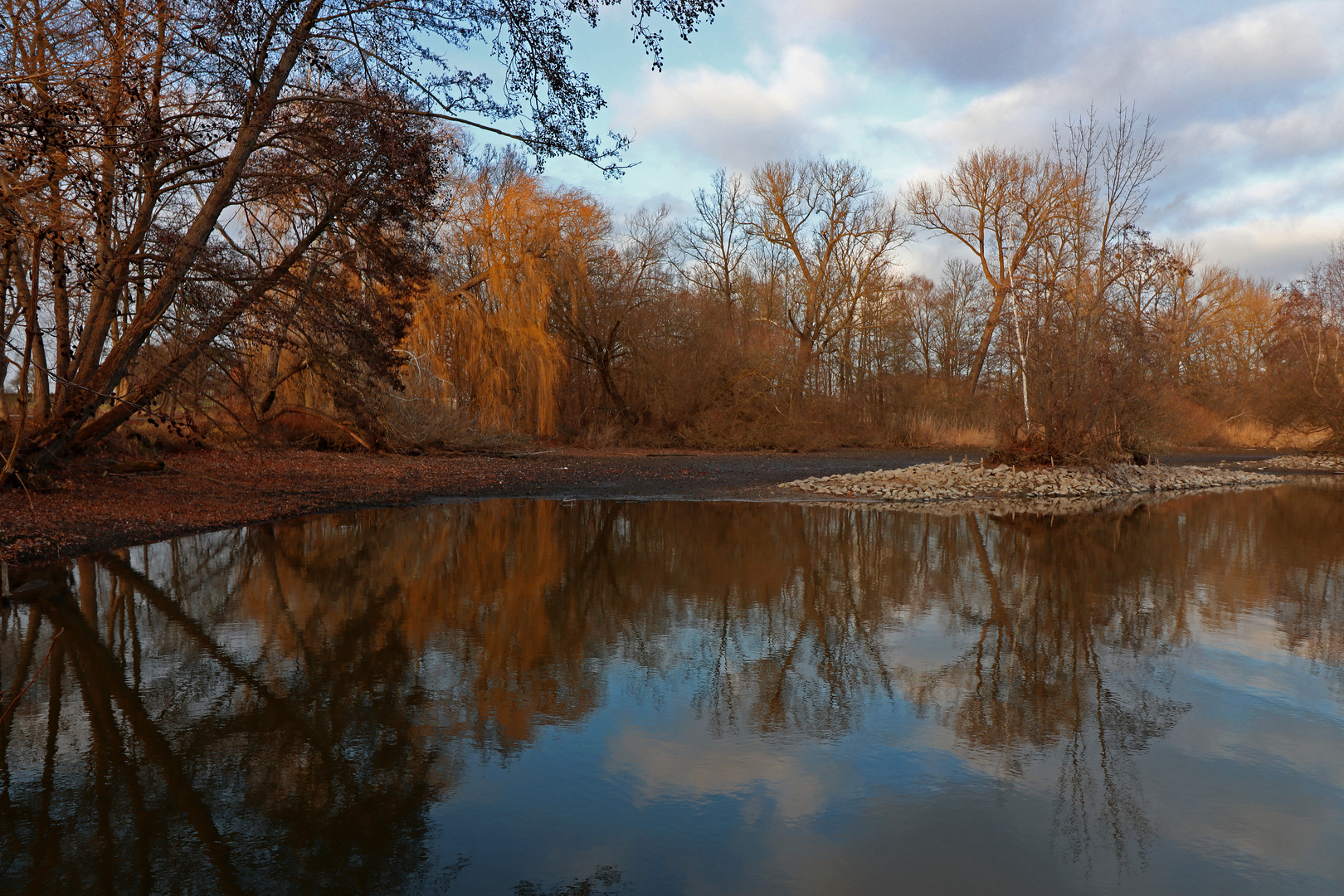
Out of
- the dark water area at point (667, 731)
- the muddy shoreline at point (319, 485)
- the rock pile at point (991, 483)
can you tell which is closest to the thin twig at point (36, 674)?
the dark water area at point (667, 731)

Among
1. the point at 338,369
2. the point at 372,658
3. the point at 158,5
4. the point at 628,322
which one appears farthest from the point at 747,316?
the point at 372,658

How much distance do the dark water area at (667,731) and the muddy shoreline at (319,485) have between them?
1617 mm

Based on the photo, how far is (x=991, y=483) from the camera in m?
18.8

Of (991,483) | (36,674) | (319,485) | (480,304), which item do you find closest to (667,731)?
(36,674)

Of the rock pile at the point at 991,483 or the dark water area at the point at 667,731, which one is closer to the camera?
the dark water area at the point at 667,731

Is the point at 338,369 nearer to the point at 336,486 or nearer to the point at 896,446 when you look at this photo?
the point at 336,486

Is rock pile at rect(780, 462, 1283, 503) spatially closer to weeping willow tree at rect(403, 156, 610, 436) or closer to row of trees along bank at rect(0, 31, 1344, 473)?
row of trees along bank at rect(0, 31, 1344, 473)

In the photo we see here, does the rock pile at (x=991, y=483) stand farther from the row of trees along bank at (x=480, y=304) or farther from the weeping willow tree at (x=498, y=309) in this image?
the weeping willow tree at (x=498, y=309)

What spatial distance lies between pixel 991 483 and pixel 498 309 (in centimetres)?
1670

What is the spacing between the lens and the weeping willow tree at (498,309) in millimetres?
27312

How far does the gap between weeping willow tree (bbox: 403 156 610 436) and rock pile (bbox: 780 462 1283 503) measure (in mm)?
11816

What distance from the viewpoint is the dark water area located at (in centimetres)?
339

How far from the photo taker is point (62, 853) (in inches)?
131

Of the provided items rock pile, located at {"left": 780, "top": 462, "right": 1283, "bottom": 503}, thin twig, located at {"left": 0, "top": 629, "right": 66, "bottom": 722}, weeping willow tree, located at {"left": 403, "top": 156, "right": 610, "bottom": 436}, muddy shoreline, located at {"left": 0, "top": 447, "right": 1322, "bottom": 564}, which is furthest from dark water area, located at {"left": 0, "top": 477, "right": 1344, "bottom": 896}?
weeping willow tree, located at {"left": 403, "top": 156, "right": 610, "bottom": 436}
